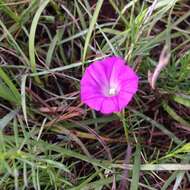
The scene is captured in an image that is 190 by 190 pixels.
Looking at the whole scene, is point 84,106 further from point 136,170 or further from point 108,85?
point 136,170

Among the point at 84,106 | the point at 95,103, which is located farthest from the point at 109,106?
the point at 84,106

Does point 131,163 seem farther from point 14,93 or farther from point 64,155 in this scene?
point 14,93

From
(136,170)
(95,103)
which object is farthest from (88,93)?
(136,170)

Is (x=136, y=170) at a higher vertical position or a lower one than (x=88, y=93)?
lower

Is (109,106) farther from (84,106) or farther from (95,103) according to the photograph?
(84,106)

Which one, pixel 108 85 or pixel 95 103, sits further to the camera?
pixel 108 85

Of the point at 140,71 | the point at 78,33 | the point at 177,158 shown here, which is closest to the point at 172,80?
the point at 140,71

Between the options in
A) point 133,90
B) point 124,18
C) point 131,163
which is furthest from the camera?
point 124,18

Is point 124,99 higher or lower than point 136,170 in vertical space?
higher
